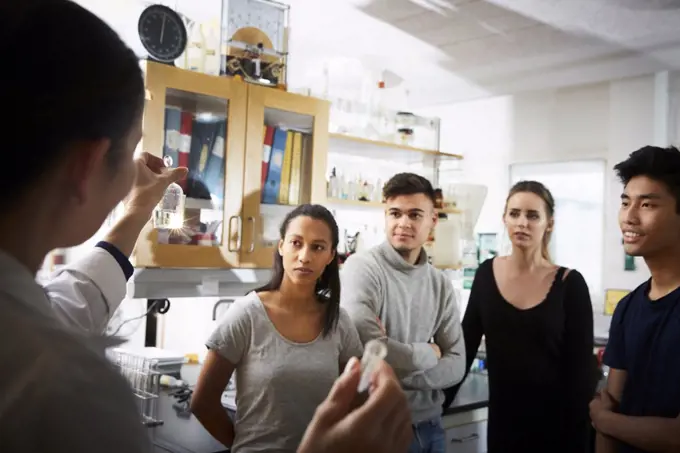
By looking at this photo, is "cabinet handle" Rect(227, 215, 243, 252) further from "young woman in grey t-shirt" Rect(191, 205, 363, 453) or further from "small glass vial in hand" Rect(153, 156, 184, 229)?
"young woman in grey t-shirt" Rect(191, 205, 363, 453)

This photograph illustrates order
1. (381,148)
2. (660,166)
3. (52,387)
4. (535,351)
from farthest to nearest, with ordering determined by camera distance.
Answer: (381,148) < (535,351) < (660,166) < (52,387)

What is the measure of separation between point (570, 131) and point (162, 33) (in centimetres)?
254

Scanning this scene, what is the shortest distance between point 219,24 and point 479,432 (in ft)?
6.72

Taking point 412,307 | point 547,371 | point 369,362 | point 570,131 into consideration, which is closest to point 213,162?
point 412,307

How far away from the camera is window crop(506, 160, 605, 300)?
3.44 metres

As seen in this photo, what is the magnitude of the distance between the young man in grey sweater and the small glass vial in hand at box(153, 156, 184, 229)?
654 mm

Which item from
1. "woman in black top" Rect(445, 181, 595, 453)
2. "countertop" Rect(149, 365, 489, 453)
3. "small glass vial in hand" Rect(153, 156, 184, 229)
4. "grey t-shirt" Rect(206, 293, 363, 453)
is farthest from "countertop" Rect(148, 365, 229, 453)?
"woman in black top" Rect(445, 181, 595, 453)

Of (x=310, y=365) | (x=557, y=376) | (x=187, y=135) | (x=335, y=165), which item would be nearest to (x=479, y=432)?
(x=557, y=376)

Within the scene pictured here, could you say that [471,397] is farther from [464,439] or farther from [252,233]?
[252,233]

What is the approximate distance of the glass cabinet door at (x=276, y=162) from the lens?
2248mm

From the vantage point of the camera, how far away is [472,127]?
13.2 ft

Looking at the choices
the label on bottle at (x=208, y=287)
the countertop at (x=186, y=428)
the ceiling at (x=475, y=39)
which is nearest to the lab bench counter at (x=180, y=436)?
the countertop at (x=186, y=428)

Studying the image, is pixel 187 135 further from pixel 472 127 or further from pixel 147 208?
pixel 472 127

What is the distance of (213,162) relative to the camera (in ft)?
7.20
